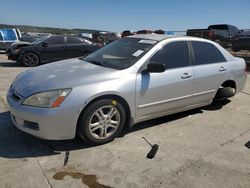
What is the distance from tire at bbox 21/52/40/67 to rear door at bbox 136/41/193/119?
837 cm

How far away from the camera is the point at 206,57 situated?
16.5ft

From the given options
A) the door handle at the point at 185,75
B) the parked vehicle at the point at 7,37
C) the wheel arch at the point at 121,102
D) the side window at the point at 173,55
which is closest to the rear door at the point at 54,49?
the parked vehicle at the point at 7,37

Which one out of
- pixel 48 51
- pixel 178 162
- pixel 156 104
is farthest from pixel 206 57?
pixel 48 51

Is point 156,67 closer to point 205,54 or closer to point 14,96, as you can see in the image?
point 205,54

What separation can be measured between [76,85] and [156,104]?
1.36m

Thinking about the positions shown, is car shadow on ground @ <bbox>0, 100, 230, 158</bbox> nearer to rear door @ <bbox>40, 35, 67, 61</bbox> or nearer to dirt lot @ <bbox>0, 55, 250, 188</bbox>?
dirt lot @ <bbox>0, 55, 250, 188</bbox>

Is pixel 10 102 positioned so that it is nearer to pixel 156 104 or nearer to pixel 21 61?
pixel 156 104

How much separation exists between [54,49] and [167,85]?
8.60m

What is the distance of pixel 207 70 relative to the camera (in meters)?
4.96

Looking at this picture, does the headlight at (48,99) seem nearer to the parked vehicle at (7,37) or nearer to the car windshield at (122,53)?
the car windshield at (122,53)

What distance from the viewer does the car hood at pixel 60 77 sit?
3.55m

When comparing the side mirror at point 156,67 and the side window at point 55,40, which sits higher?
the side mirror at point 156,67

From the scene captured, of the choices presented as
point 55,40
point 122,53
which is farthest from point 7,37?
point 122,53

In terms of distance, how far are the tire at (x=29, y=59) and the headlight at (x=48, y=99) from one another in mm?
8676
